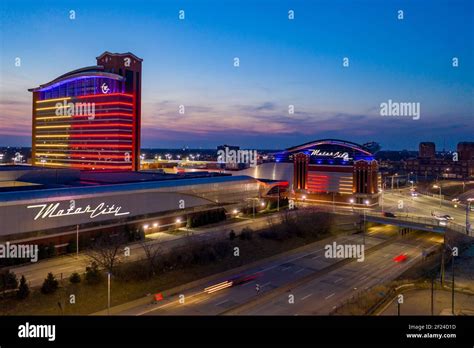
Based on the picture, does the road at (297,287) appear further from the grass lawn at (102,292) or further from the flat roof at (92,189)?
the flat roof at (92,189)

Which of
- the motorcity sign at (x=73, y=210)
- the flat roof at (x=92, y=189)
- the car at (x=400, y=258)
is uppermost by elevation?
the flat roof at (x=92, y=189)

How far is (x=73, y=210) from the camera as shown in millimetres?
29281

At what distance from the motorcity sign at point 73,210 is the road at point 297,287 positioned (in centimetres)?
1321

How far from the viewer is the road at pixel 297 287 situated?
19.0 meters

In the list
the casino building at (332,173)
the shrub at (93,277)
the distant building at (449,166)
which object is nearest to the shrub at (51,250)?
the shrub at (93,277)

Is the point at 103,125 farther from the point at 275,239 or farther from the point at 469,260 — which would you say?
the point at 469,260

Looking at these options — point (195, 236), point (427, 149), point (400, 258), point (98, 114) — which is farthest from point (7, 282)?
point (427, 149)

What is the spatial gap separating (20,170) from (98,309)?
107 ft

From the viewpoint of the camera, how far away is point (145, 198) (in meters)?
35.2

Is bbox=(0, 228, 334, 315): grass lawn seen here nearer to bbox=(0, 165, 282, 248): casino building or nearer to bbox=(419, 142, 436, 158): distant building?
bbox=(0, 165, 282, 248): casino building

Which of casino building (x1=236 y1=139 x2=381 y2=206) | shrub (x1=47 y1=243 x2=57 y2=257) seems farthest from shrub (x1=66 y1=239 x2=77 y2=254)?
casino building (x1=236 y1=139 x2=381 y2=206)

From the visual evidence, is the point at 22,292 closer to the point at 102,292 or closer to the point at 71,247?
the point at 102,292

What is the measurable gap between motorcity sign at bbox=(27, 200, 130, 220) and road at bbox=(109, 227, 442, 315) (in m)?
13.2

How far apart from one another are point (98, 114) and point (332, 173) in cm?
4686
